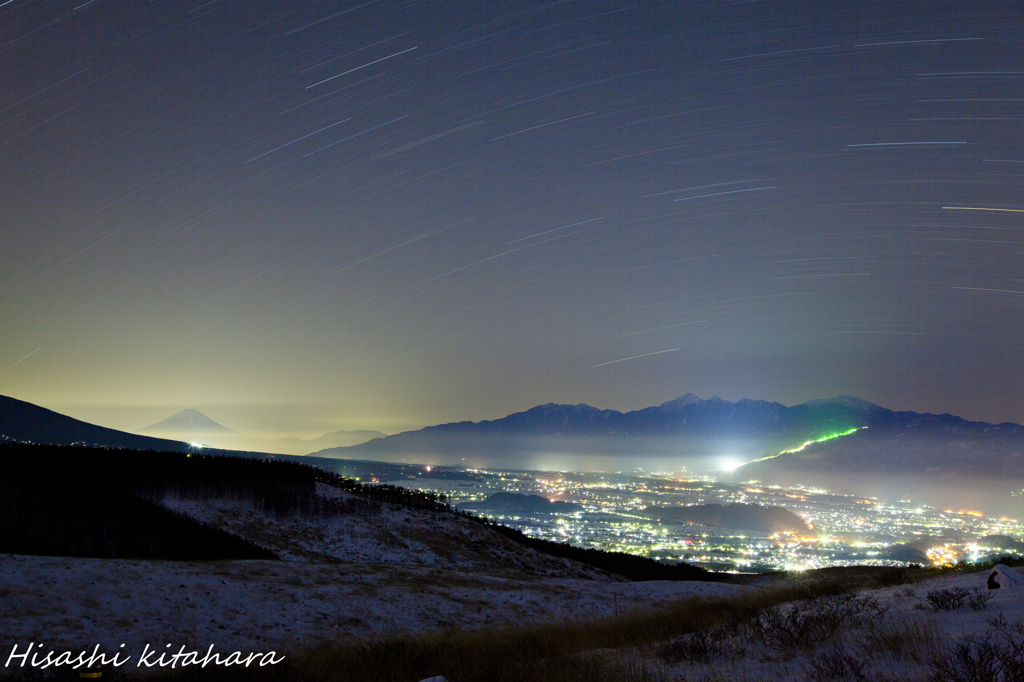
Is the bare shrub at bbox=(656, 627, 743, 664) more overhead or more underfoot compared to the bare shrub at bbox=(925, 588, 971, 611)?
more underfoot

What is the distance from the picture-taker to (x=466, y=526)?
158 feet

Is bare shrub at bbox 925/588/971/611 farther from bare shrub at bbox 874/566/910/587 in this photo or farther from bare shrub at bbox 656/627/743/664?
bare shrub at bbox 874/566/910/587

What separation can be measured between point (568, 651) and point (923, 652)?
23.2 feet

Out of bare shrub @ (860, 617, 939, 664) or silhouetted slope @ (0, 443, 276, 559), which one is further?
silhouetted slope @ (0, 443, 276, 559)

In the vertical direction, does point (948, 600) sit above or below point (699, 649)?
above

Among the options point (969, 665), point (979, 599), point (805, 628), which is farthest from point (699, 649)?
point (979, 599)

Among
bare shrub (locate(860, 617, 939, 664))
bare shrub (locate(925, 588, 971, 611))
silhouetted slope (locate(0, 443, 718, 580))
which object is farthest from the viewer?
silhouetted slope (locate(0, 443, 718, 580))

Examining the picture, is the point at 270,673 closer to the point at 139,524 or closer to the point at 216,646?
the point at 216,646

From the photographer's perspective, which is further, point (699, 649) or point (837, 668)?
point (699, 649)

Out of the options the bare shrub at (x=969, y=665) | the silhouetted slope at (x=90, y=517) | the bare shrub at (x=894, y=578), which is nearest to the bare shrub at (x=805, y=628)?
the bare shrub at (x=969, y=665)

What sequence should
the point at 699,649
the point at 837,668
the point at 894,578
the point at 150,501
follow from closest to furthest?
the point at 837,668 → the point at 699,649 → the point at 894,578 → the point at 150,501

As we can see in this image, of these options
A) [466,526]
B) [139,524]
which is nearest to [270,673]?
[139,524]

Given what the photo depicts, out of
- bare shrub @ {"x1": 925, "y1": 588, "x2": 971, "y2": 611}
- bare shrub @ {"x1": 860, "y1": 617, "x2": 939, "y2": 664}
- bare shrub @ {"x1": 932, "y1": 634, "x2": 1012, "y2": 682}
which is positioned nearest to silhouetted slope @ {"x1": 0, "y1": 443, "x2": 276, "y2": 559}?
bare shrub @ {"x1": 860, "y1": 617, "x2": 939, "y2": 664}

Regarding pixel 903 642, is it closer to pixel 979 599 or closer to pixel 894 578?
pixel 979 599
